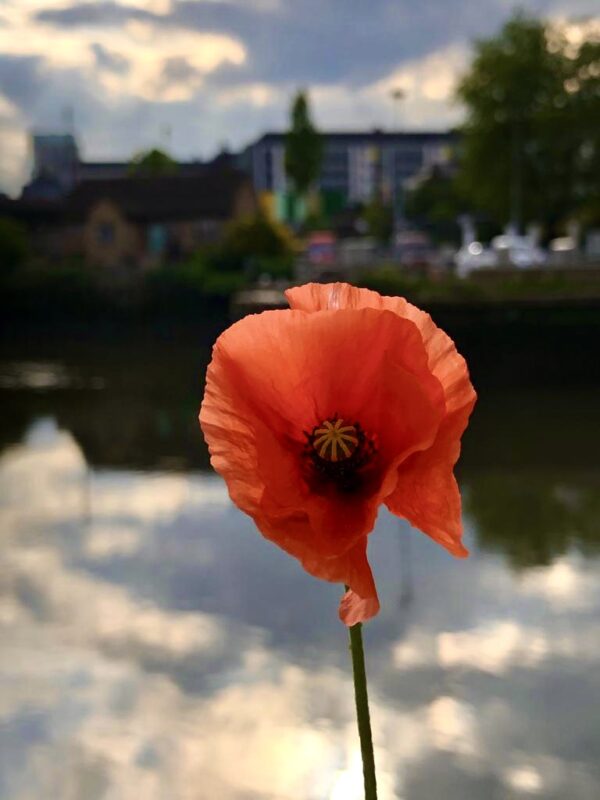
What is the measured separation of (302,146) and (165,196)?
18.2 metres

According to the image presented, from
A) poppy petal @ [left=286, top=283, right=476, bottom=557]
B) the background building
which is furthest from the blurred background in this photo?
the background building

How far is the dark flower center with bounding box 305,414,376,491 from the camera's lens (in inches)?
25.1

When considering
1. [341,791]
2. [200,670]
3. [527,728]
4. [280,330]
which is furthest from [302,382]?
[200,670]

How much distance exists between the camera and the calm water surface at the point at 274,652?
4785 millimetres

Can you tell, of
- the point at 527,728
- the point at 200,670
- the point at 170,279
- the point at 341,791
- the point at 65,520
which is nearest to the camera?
the point at 341,791

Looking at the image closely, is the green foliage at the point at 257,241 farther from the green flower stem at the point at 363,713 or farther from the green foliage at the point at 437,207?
the green flower stem at the point at 363,713

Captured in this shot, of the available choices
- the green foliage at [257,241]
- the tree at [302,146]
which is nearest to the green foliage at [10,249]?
the green foliage at [257,241]

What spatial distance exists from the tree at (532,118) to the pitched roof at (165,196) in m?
9.87

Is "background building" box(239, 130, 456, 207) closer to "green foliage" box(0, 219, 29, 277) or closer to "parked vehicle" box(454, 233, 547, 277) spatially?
"green foliage" box(0, 219, 29, 277)

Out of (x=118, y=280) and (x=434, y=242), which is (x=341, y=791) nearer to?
(x=118, y=280)

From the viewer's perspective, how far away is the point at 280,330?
634 millimetres

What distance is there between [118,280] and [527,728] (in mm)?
24959

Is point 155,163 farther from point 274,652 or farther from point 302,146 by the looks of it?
point 274,652

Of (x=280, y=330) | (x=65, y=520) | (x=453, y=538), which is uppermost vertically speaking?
(x=280, y=330)
